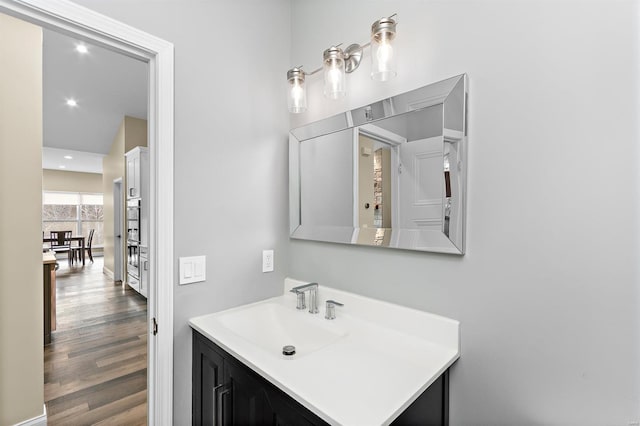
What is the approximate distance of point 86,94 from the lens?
3.83 metres

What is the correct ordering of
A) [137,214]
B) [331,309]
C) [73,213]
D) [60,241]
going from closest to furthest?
[331,309], [137,214], [60,241], [73,213]

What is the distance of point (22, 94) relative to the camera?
1.70m

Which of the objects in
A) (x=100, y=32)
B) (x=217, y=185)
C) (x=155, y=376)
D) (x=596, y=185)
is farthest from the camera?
(x=217, y=185)

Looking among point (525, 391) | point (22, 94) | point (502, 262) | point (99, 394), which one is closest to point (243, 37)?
point (22, 94)

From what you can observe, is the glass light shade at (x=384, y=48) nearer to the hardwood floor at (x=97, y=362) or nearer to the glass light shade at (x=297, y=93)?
the glass light shade at (x=297, y=93)

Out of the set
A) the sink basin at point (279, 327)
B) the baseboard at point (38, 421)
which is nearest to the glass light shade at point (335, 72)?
the sink basin at point (279, 327)

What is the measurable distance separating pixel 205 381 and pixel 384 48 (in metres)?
1.50

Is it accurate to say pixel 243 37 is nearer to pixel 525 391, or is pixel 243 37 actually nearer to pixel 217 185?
pixel 217 185

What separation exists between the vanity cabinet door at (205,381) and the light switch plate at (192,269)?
0.24 meters

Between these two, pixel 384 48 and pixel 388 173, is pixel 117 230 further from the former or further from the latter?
pixel 384 48

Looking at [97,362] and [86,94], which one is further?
[86,94]

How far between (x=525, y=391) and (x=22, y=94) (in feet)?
9.06

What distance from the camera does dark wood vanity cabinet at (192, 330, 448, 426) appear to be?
0.85m

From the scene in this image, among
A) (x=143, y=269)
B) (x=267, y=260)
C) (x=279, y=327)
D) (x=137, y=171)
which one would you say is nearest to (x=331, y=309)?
(x=279, y=327)
